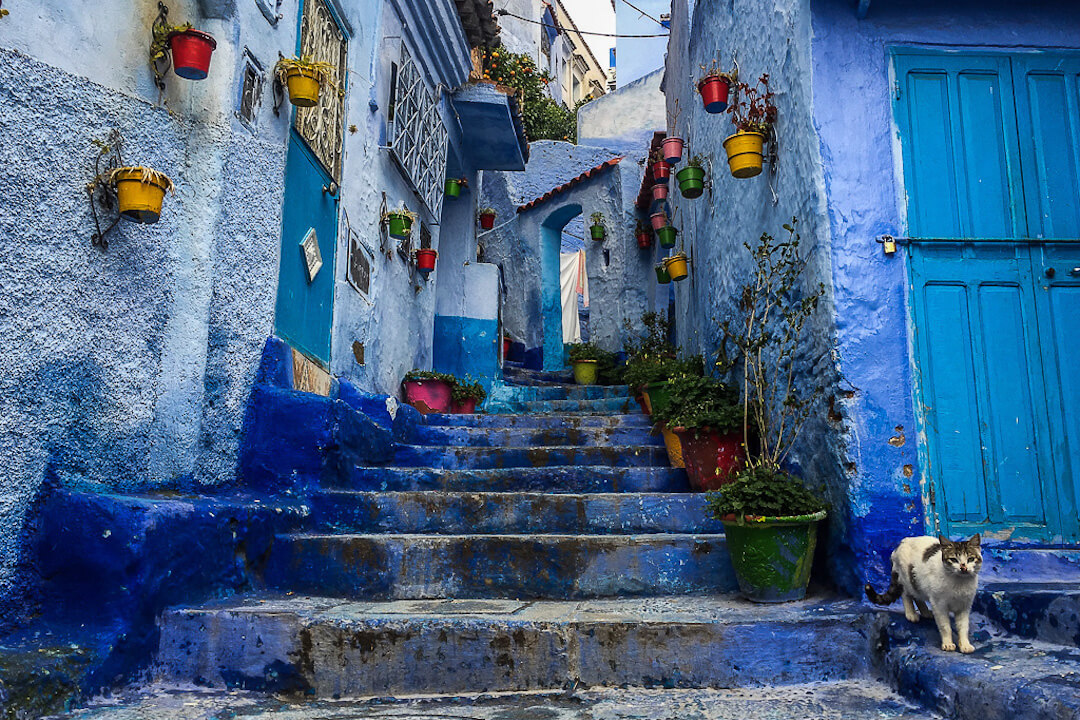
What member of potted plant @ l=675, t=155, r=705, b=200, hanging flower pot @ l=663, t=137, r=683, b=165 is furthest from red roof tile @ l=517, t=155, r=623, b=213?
potted plant @ l=675, t=155, r=705, b=200

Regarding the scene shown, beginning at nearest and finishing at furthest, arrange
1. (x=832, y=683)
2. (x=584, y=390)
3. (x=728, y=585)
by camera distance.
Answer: (x=832, y=683) → (x=728, y=585) → (x=584, y=390)

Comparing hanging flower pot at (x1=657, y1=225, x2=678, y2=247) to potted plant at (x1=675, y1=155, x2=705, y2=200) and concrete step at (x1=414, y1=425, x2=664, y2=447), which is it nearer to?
potted plant at (x1=675, y1=155, x2=705, y2=200)

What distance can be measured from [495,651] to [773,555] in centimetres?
129

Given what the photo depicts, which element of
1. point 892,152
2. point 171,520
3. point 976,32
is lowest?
point 171,520

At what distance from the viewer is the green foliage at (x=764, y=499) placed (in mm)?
3451

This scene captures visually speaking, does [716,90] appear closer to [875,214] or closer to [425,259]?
[875,214]

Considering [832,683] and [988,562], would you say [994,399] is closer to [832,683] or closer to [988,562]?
[988,562]

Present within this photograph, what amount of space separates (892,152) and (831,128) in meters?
0.33

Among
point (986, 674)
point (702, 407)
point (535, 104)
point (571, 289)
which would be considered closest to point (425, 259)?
point (702, 407)

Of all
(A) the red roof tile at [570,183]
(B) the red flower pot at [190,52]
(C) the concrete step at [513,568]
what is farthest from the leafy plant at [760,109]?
(A) the red roof tile at [570,183]

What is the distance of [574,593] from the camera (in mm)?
3717

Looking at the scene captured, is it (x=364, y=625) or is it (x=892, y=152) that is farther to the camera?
(x=892, y=152)

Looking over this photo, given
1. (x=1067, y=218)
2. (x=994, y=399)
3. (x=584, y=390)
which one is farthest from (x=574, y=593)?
(x=584, y=390)

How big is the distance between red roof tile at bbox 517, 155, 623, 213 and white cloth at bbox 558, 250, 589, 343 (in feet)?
4.91
